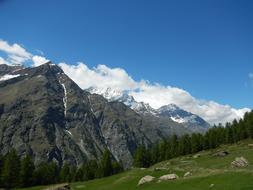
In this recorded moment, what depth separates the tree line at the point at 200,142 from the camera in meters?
154

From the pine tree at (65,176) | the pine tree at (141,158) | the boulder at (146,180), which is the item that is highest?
the pine tree at (141,158)

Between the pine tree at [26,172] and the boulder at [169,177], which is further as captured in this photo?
the pine tree at [26,172]

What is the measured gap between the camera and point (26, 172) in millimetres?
128125

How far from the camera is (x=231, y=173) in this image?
171ft

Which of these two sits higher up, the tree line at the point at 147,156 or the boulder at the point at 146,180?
the tree line at the point at 147,156

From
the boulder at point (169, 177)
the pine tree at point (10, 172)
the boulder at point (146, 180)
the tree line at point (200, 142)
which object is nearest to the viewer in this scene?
the boulder at point (169, 177)

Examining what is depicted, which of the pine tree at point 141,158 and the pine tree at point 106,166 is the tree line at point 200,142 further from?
the pine tree at point 106,166

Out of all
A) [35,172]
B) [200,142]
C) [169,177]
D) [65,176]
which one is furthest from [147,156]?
[169,177]

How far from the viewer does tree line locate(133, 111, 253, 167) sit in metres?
154

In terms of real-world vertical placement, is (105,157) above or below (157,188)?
above

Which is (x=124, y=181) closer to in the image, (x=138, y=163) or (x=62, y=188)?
(x=62, y=188)

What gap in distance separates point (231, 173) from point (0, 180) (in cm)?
9245

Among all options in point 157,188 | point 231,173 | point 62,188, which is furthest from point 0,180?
point 231,173

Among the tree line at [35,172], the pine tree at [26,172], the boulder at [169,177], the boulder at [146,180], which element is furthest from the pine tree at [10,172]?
the boulder at [169,177]
